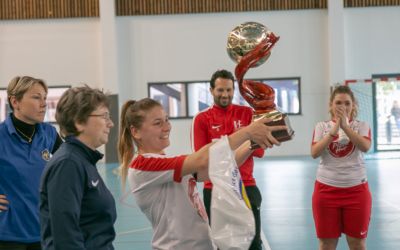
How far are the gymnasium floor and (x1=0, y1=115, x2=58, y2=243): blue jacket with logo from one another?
0.55 m

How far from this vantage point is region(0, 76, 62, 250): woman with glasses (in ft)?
11.3

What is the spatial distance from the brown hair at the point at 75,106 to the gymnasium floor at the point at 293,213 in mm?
1162

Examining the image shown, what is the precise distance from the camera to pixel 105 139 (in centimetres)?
247

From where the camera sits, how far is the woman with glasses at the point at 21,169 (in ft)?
11.3

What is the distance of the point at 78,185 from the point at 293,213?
672cm

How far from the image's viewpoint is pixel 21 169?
11.4 feet

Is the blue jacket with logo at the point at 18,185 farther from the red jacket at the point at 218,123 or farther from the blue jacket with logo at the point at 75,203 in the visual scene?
the red jacket at the point at 218,123

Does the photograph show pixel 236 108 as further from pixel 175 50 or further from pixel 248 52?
pixel 175 50

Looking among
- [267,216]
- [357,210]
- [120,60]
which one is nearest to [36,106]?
[357,210]

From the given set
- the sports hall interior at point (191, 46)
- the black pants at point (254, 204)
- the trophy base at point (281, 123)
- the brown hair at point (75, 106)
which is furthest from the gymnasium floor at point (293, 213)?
the sports hall interior at point (191, 46)

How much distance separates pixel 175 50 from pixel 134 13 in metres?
1.91

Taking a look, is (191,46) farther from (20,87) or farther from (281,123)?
(281,123)

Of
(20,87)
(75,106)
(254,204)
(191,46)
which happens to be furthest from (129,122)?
(191,46)

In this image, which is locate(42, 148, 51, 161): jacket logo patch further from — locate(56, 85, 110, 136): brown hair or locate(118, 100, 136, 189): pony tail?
locate(56, 85, 110, 136): brown hair
